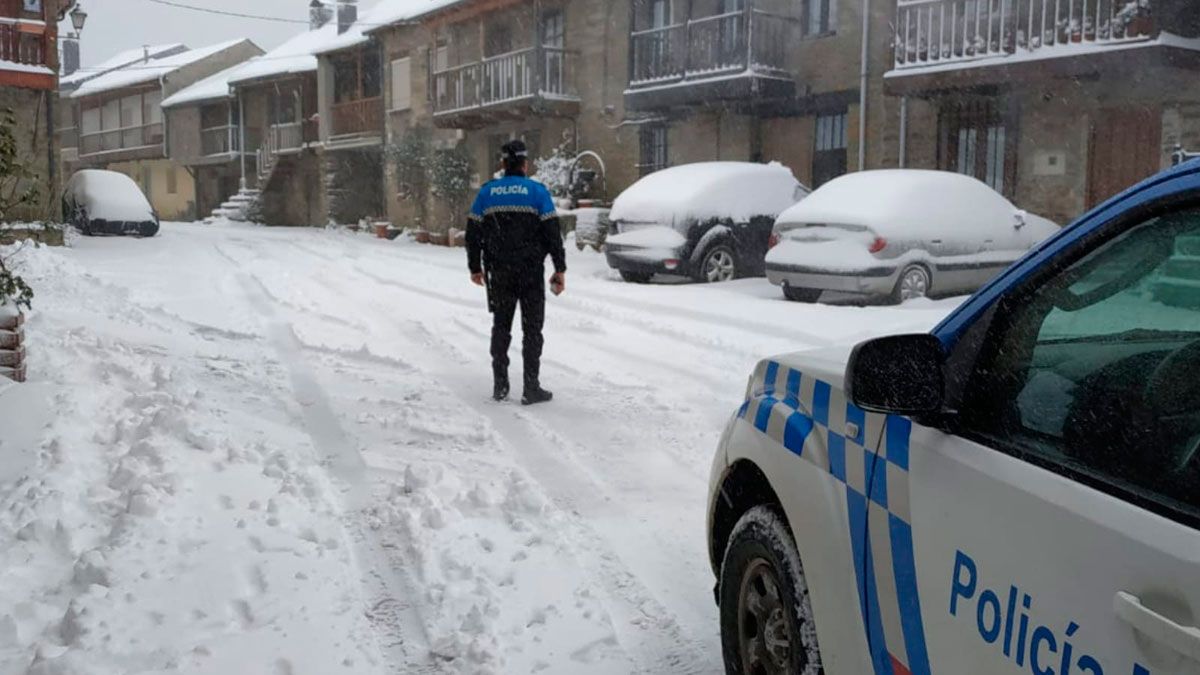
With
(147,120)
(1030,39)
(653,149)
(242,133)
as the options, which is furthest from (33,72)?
(147,120)

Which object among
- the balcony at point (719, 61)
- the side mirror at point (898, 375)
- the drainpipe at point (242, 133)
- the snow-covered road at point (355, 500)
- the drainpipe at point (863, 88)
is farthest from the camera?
Answer: the drainpipe at point (242, 133)

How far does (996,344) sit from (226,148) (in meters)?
44.5

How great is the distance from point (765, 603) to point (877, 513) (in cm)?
64

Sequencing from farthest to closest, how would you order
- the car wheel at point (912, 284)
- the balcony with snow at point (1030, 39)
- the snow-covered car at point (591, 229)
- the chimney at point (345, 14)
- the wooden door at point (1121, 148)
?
the chimney at point (345, 14) < the snow-covered car at point (591, 229) < the wooden door at point (1121, 148) < the balcony with snow at point (1030, 39) < the car wheel at point (912, 284)

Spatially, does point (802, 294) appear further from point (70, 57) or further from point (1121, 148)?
point (70, 57)

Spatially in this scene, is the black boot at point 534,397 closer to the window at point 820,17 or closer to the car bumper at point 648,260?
the car bumper at point 648,260

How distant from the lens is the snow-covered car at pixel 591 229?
18797 mm

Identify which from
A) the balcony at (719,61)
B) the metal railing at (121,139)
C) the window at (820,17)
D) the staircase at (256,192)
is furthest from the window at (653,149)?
the metal railing at (121,139)

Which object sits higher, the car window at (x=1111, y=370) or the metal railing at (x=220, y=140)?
the metal railing at (x=220, y=140)

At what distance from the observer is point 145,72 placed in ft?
161

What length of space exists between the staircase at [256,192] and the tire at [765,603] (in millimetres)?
38491

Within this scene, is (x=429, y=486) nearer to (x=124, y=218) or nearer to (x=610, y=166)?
(x=610, y=166)

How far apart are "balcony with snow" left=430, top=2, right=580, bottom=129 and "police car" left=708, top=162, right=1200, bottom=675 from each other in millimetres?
23441

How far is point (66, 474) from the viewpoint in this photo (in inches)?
178
